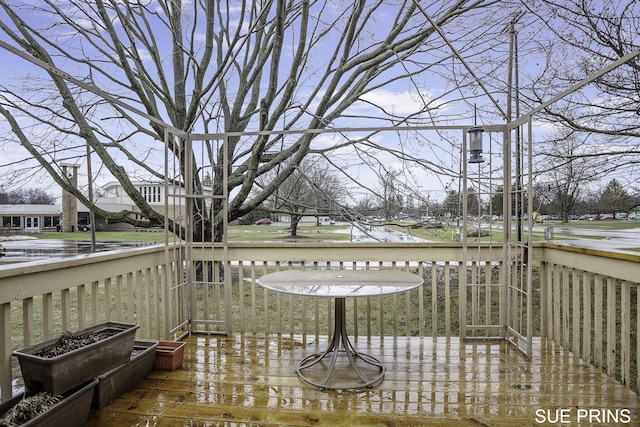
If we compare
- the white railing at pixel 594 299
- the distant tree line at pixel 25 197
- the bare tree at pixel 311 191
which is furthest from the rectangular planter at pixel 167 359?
the white railing at pixel 594 299

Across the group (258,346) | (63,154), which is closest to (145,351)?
(258,346)

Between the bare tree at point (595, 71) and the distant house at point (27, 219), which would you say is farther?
the bare tree at point (595, 71)

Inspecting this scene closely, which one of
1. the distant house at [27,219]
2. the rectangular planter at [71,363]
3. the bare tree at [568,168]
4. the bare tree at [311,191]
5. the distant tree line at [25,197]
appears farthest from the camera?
the bare tree at [311,191]

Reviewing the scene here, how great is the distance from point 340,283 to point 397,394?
Result: 731 millimetres

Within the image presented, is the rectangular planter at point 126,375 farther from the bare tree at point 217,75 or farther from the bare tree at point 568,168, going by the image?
the bare tree at point 568,168

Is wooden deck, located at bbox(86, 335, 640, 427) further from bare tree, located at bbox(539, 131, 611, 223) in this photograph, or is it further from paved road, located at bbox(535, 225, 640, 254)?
bare tree, located at bbox(539, 131, 611, 223)

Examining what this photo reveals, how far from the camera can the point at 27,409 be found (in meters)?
1.59

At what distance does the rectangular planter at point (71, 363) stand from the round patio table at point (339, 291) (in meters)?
0.88

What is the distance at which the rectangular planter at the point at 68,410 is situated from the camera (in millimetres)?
1605

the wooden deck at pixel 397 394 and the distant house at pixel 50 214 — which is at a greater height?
the distant house at pixel 50 214

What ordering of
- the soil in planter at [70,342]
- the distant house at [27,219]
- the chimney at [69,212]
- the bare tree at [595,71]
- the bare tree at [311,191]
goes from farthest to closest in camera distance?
1. the bare tree at [311,191]
2. the bare tree at [595,71]
3. the chimney at [69,212]
4. the distant house at [27,219]
5. the soil in planter at [70,342]

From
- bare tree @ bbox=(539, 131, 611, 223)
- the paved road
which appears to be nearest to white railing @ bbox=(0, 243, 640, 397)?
the paved road

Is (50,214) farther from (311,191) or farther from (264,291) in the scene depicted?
(311,191)

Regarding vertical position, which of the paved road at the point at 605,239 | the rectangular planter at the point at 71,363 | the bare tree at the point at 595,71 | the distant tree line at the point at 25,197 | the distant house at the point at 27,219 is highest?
the bare tree at the point at 595,71
